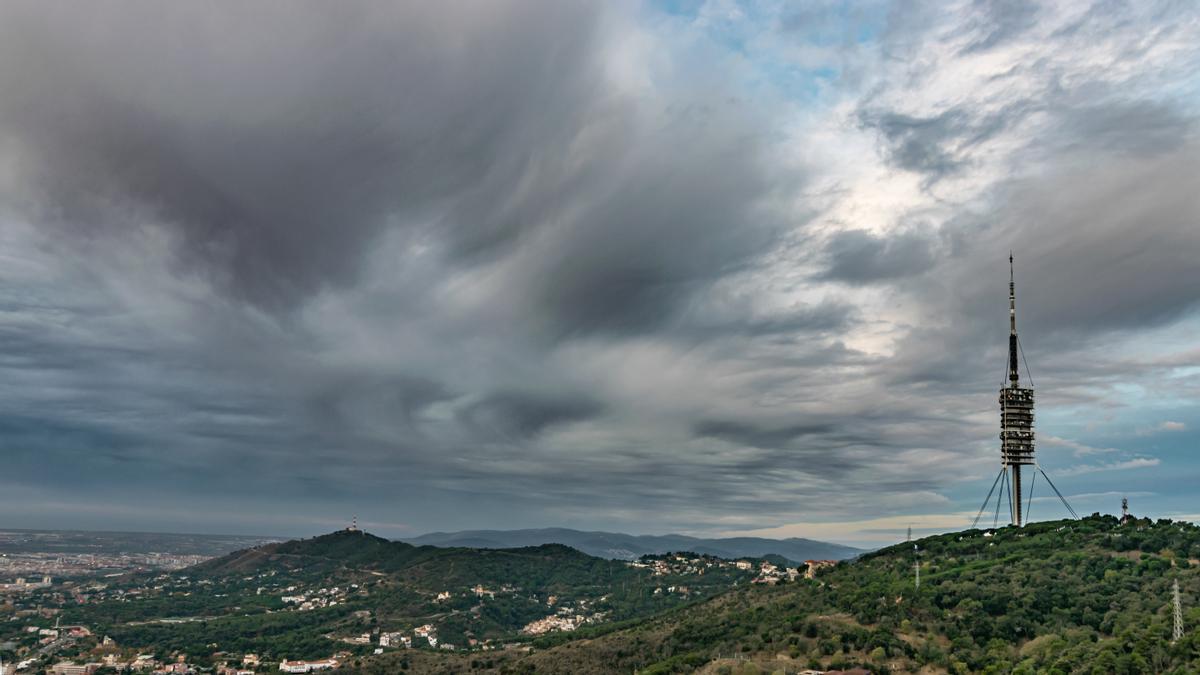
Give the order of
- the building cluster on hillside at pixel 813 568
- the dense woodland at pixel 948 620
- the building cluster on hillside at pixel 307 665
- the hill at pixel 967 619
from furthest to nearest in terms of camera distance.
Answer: the building cluster on hillside at pixel 307 665, the building cluster on hillside at pixel 813 568, the dense woodland at pixel 948 620, the hill at pixel 967 619

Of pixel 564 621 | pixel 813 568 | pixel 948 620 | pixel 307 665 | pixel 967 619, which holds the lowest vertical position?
pixel 307 665

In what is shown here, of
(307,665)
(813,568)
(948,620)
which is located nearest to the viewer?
(948,620)

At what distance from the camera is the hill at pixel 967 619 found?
6316 cm

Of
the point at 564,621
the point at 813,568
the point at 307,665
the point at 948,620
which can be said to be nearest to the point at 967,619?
the point at 948,620

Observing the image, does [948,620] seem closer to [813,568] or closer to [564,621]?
[813,568]

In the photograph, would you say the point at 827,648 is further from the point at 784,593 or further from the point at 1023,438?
the point at 1023,438

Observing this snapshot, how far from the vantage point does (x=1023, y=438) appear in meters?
105

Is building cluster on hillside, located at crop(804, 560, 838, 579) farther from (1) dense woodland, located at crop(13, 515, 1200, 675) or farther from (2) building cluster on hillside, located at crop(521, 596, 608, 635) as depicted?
(2) building cluster on hillside, located at crop(521, 596, 608, 635)

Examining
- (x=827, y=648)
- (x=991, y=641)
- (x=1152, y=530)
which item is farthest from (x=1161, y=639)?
(x=1152, y=530)

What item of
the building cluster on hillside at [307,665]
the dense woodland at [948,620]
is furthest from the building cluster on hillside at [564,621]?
the building cluster on hillside at [307,665]

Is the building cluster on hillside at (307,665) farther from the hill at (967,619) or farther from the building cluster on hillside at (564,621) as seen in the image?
the building cluster on hillside at (564,621)

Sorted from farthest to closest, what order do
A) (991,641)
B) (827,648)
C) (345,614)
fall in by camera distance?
(345,614)
(827,648)
(991,641)

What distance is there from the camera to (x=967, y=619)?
2977 inches

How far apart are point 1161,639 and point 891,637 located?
898 inches
